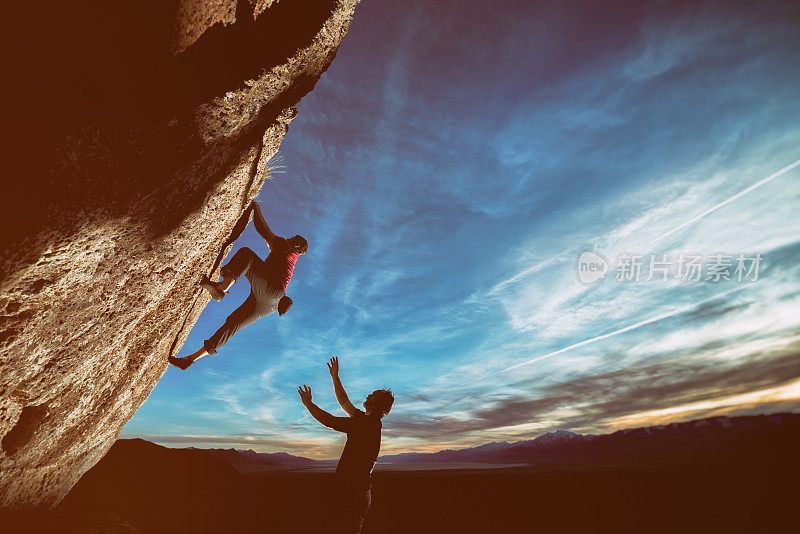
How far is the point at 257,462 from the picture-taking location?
161 metres

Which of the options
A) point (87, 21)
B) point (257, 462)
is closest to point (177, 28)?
point (87, 21)

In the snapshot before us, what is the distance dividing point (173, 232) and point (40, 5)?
6.78ft

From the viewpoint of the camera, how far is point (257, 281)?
4516mm

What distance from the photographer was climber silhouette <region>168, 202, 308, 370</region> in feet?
14.8

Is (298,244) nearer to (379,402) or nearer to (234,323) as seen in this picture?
(234,323)

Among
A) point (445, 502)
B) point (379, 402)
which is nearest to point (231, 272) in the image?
point (379, 402)

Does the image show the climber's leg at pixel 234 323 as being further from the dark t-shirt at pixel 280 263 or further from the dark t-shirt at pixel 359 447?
the dark t-shirt at pixel 359 447

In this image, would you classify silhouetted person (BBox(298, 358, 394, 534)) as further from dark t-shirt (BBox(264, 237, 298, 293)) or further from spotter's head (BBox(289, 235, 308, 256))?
spotter's head (BBox(289, 235, 308, 256))

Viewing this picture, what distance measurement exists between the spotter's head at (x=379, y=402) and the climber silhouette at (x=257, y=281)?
191 centimetres

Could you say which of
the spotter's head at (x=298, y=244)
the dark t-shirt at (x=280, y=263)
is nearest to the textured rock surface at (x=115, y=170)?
the dark t-shirt at (x=280, y=263)

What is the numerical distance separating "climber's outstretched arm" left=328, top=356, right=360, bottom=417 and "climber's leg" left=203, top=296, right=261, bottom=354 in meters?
1.52

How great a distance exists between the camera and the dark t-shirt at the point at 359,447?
11.3 feet

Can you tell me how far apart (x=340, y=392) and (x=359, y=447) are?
0.73 m

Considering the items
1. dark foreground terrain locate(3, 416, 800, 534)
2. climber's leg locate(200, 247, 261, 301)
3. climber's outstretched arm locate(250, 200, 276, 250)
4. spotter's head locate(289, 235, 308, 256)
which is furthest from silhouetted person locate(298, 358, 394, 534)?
dark foreground terrain locate(3, 416, 800, 534)
